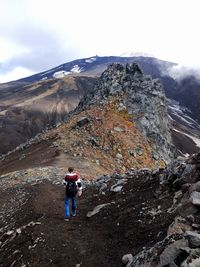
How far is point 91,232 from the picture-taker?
20.2 meters

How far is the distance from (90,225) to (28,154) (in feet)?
93.4

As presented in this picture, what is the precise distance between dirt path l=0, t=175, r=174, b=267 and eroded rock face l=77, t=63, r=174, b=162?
25.3 m

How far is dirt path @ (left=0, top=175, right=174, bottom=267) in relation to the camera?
17.9 m

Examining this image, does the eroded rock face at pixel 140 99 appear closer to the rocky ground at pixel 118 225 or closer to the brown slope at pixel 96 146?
the brown slope at pixel 96 146

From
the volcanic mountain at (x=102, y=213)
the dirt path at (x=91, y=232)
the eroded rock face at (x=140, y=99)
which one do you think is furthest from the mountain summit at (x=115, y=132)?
the dirt path at (x=91, y=232)

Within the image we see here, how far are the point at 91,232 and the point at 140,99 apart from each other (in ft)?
109

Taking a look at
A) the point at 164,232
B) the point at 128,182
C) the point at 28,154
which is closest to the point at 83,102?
the point at 28,154

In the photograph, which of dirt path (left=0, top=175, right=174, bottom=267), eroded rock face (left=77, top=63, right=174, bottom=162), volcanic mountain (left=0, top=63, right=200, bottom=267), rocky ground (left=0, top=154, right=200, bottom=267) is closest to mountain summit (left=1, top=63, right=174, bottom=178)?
eroded rock face (left=77, top=63, right=174, bottom=162)

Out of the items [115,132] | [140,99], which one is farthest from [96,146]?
[140,99]

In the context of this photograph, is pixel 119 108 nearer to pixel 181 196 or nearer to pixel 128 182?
pixel 128 182

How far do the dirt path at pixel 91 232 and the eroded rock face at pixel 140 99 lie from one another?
82.9 ft

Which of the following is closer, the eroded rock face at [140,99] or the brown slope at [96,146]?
the brown slope at [96,146]

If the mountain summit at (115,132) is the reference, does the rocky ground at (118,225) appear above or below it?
above

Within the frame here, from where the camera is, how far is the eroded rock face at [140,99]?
5038cm
